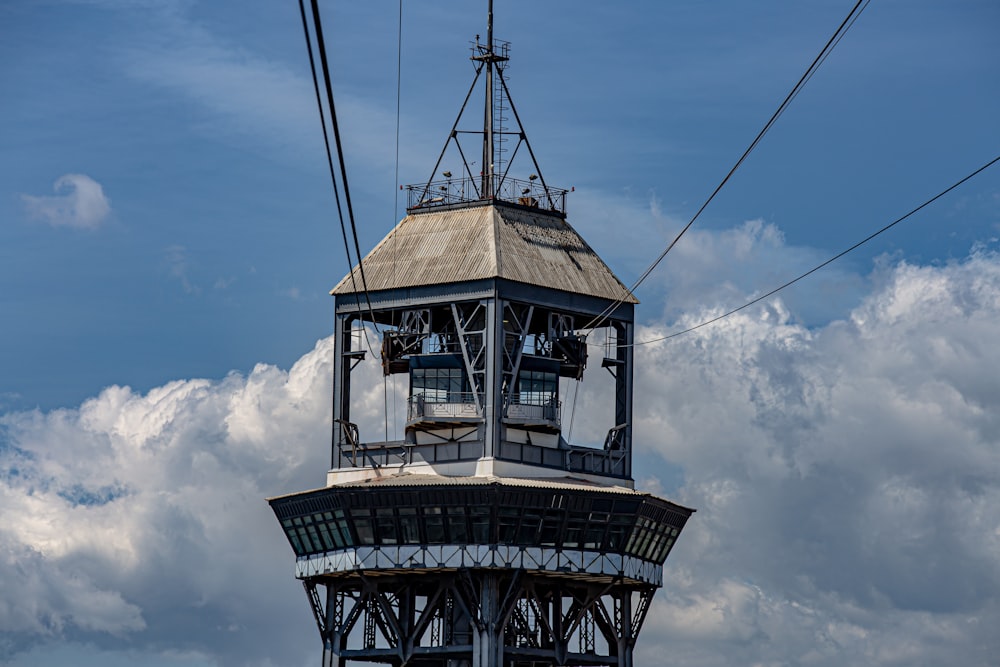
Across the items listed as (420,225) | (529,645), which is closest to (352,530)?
(529,645)

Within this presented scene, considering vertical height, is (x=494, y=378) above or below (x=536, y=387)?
below

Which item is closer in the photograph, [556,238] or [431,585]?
[431,585]

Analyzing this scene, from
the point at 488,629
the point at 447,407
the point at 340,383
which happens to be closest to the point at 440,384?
the point at 447,407

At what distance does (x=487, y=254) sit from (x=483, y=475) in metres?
15.4

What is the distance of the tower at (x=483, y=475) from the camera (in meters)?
122

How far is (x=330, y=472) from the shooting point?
129500 mm

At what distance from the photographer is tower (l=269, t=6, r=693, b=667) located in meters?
122

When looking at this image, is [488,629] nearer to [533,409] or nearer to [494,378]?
[533,409]

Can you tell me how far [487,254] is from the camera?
128375 millimetres

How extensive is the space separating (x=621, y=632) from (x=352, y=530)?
19835 millimetres

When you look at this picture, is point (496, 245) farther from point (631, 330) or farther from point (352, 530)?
point (352, 530)

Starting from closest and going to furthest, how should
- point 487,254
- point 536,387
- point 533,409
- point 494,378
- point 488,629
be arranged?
1. point 488,629
2. point 494,378
3. point 533,409
4. point 487,254
5. point 536,387

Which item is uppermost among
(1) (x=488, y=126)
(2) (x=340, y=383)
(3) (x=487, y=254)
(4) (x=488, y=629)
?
(1) (x=488, y=126)

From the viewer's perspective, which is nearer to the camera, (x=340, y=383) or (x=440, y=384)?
(x=440, y=384)
